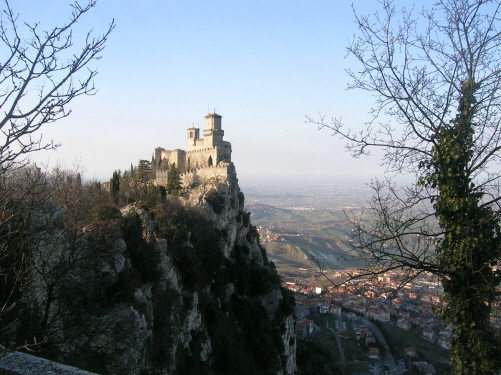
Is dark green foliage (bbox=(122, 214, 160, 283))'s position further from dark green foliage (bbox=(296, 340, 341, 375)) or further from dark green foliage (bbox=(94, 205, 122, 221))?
dark green foliage (bbox=(296, 340, 341, 375))

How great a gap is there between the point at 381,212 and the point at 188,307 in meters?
12.4

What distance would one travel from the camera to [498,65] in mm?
5230

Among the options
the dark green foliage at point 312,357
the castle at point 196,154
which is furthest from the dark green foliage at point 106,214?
the dark green foliage at point 312,357

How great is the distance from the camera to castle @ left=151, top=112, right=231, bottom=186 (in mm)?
33438

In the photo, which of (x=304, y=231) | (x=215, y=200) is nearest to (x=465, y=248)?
(x=215, y=200)

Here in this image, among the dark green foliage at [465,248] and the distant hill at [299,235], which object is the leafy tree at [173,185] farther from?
the dark green foliage at [465,248]

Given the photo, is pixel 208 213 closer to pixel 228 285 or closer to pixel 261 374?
pixel 228 285

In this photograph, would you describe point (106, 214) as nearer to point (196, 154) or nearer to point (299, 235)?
point (196, 154)

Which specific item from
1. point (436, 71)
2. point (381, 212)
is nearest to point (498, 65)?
point (436, 71)

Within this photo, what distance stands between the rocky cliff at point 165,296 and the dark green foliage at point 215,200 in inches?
4.1

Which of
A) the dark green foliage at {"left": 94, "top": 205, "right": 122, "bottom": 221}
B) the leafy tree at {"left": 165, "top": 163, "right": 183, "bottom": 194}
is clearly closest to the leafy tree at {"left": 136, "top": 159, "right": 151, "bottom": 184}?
the leafy tree at {"left": 165, "top": 163, "right": 183, "bottom": 194}

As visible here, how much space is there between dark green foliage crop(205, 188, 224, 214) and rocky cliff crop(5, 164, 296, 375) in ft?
0.34

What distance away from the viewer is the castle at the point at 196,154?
33.4m

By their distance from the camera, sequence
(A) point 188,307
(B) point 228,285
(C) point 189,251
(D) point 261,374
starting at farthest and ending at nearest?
(B) point 228,285, (D) point 261,374, (C) point 189,251, (A) point 188,307
